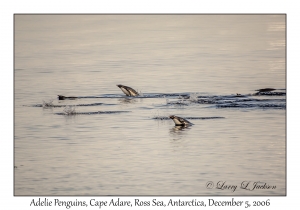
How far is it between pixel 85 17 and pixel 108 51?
15.4ft

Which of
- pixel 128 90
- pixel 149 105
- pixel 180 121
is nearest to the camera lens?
pixel 180 121

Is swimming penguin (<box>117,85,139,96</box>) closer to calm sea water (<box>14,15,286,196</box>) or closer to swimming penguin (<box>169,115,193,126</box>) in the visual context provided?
calm sea water (<box>14,15,286,196</box>)

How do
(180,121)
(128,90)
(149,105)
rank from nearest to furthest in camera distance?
1. (180,121)
2. (149,105)
3. (128,90)

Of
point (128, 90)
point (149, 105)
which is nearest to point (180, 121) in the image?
point (149, 105)

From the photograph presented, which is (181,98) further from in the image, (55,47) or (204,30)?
(55,47)

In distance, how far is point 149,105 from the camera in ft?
69.2

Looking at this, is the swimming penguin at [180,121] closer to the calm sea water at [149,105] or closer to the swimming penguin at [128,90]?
the calm sea water at [149,105]

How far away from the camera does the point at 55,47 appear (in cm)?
2442

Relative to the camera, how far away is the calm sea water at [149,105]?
14.8 metres

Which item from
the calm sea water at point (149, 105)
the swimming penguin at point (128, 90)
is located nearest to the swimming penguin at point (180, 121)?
the calm sea water at point (149, 105)

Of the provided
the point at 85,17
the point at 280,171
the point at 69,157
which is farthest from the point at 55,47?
the point at 280,171

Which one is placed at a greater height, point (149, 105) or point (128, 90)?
point (128, 90)

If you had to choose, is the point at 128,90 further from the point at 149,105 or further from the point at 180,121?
the point at 180,121

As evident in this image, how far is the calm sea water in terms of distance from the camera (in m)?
14.8
